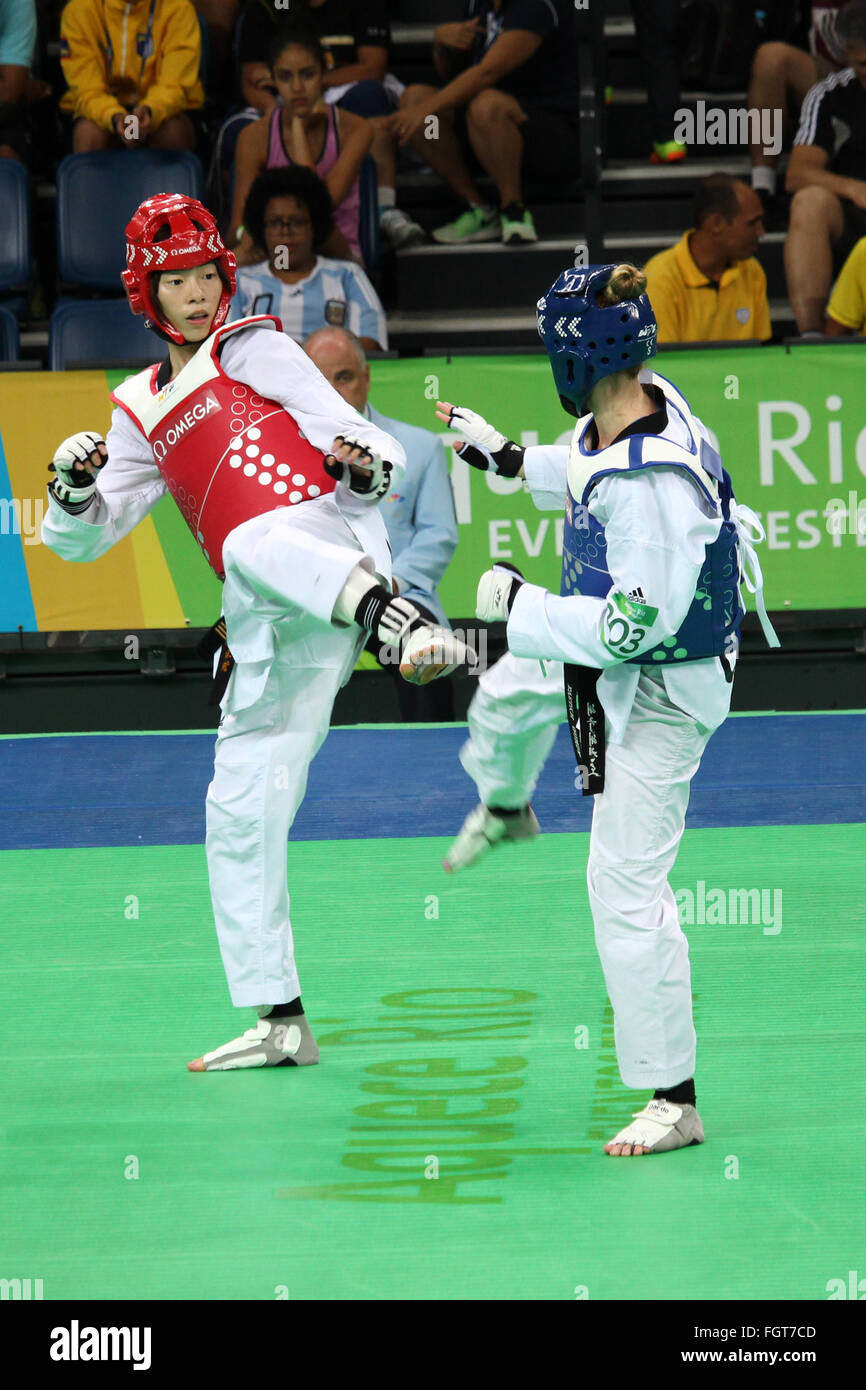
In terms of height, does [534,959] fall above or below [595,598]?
below

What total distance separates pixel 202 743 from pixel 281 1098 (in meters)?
3.93

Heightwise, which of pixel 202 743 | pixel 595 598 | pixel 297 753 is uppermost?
pixel 595 598

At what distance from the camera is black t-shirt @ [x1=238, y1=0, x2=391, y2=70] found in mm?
10258

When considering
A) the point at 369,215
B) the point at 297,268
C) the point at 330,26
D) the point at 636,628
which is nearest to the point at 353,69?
the point at 330,26

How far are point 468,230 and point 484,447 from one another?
6.60 meters

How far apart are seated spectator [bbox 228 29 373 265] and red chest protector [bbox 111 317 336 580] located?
530 centimetres

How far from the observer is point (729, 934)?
17.1ft

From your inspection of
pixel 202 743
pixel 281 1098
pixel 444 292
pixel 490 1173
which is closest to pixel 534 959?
pixel 281 1098

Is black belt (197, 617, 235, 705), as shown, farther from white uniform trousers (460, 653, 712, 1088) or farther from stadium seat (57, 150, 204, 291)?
stadium seat (57, 150, 204, 291)

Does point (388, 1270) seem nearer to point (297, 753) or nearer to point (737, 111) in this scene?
point (297, 753)

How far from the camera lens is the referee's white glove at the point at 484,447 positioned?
13.8 ft

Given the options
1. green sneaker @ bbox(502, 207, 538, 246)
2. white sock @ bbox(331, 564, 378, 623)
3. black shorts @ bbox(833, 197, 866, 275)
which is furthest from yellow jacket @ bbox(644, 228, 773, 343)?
white sock @ bbox(331, 564, 378, 623)

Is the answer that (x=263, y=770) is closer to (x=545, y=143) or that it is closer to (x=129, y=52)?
(x=129, y=52)

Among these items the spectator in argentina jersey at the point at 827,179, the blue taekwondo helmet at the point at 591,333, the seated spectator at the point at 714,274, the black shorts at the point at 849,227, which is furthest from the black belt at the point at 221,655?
the black shorts at the point at 849,227
